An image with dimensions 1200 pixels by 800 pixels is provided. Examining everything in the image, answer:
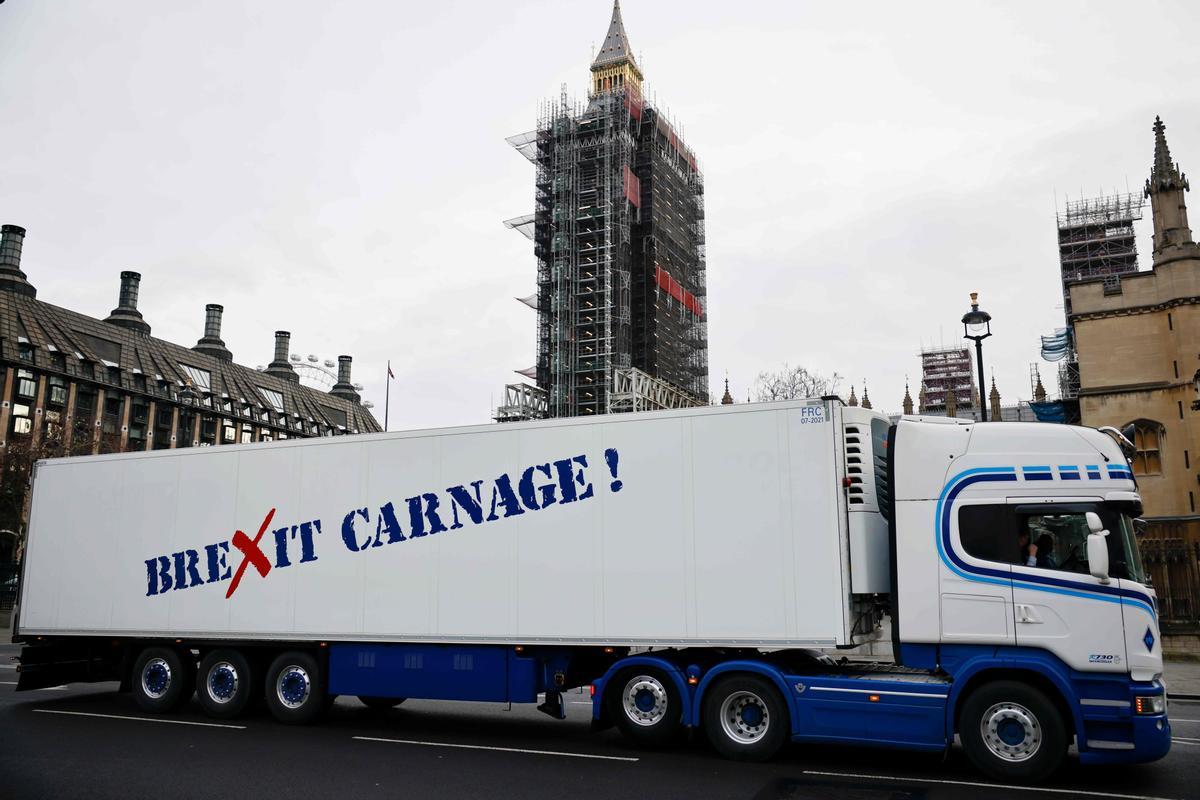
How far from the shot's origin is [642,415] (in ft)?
37.9

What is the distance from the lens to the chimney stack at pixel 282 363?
4751 inches

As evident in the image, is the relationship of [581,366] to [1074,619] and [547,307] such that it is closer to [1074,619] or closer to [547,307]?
[547,307]

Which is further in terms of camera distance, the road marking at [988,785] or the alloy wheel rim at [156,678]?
the alloy wheel rim at [156,678]

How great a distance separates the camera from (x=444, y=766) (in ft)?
34.0

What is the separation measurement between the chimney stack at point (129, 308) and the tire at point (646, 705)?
97.4 m

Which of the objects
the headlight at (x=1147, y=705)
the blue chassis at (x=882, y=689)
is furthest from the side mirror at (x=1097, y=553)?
the headlight at (x=1147, y=705)

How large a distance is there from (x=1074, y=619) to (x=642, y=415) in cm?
538

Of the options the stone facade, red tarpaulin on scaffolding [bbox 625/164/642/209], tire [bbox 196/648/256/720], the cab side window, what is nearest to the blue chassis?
the cab side window

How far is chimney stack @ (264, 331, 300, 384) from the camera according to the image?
121 metres

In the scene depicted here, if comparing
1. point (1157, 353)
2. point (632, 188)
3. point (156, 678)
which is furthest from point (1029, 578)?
point (632, 188)

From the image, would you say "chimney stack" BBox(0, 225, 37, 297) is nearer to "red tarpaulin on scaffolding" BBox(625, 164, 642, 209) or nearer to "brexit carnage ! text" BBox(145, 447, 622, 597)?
"red tarpaulin on scaffolding" BBox(625, 164, 642, 209)

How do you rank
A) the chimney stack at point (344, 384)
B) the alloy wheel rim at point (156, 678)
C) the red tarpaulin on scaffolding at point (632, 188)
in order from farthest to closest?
the chimney stack at point (344, 384) → the red tarpaulin on scaffolding at point (632, 188) → the alloy wheel rim at point (156, 678)

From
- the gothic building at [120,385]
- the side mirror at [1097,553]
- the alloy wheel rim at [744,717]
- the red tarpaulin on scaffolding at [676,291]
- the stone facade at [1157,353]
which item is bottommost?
the alloy wheel rim at [744,717]

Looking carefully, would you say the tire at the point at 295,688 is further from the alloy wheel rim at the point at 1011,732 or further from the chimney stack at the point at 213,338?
the chimney stack at the point at 213,338
